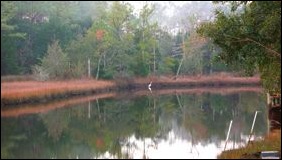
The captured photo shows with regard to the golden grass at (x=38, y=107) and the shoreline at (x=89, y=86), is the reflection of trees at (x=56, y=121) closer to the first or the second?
the golden grass at (x=38, y=107)

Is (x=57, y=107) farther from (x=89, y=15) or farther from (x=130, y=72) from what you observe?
(x=89, y=15)

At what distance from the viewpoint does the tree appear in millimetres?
17062

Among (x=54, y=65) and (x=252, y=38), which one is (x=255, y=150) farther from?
(x=54, y=65)

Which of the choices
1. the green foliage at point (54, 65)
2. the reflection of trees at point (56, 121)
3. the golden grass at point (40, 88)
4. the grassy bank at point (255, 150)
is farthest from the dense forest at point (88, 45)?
the grassy bank at point (255, 150)

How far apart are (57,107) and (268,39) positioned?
2817cm

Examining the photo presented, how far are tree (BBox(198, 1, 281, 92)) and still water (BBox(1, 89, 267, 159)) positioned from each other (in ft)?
18.6

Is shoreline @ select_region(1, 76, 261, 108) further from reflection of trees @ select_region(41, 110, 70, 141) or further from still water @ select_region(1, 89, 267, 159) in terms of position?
reflection of trees @ select_region(41, 110, 70, 141)

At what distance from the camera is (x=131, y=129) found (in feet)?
108

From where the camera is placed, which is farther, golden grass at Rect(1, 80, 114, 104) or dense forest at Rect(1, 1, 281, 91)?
dense forest at Rect(1, 1, 281, 91)

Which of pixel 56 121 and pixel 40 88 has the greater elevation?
pixel 40 88

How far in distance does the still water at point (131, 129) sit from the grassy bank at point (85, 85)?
10.9 feet

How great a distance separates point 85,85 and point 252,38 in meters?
41.5

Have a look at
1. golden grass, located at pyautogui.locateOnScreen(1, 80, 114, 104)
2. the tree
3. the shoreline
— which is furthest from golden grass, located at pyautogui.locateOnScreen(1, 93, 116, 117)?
the tree

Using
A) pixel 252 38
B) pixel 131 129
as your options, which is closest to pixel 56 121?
pixel 131 129
